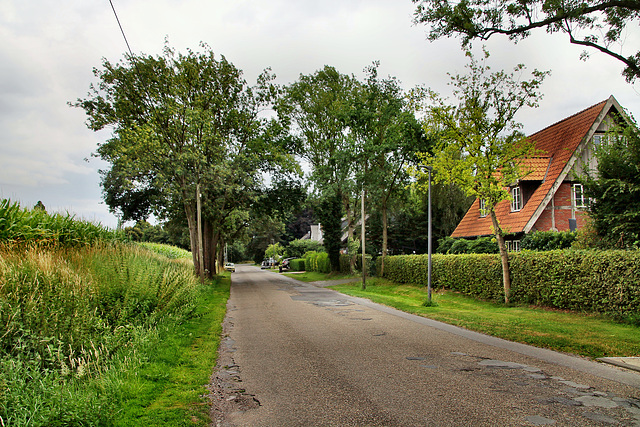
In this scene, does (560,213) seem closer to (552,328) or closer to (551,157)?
(551,157)

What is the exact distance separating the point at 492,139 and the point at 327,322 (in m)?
9.73

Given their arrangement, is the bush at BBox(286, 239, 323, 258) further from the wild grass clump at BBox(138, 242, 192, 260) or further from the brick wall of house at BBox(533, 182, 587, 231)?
the brick wall of house at BBox(533, 182, 587, 231)

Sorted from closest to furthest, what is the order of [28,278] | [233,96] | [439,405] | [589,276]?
[439,405], [28,278], [589,276], [233,96]

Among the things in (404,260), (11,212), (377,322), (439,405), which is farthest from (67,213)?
(404,260)

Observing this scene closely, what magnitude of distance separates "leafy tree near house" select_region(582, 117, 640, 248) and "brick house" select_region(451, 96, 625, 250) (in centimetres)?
709

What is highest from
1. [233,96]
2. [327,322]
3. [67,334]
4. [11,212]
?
[233,96]

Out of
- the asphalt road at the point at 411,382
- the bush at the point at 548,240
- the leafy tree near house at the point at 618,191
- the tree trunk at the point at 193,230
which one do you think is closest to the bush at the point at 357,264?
the tree trunk at the point at 193,230

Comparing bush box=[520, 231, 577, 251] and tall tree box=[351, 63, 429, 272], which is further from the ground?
tall tree box=[351, 63, 429, 272]

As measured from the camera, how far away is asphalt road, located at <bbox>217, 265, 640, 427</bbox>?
4930 mm

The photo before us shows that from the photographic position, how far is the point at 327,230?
39125 millimetres

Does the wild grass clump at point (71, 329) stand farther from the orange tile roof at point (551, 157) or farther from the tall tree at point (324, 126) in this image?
the tall tree at point (324, 126)

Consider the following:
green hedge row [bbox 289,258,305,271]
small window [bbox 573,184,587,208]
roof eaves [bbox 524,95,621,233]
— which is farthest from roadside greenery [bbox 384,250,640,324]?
green hedge row [bbox 289,258,305,271]

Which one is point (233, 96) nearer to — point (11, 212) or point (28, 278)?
point (11, 212)

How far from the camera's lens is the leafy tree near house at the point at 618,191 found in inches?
550
